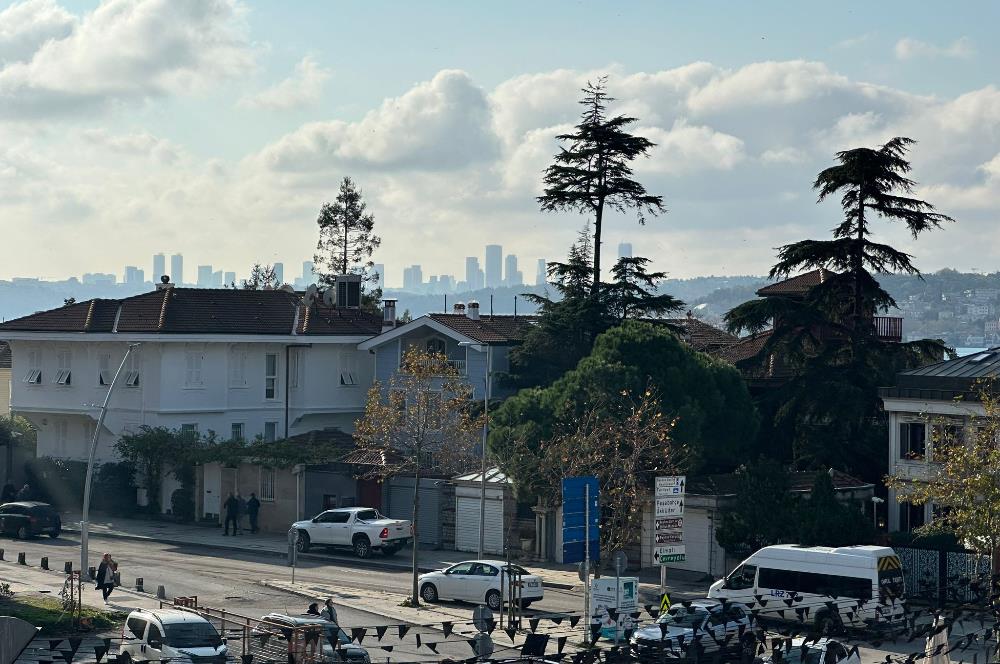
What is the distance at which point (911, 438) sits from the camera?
150ft

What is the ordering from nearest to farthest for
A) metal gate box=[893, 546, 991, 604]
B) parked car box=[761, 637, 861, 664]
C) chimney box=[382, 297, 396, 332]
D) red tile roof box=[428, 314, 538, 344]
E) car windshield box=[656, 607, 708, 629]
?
parked car box=[761, 637, 861, 664] < car windshield box=[656, 607, 708, 629] < metal gate box=[893, 546, 991, 604] < red tile roof box=[428, 314, 538, 344] < chimney box=[382, 297, 396, 332]

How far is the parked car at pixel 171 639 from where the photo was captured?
29.7 meters

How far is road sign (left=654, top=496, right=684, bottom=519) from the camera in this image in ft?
115

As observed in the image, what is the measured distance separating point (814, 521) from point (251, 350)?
31.7m

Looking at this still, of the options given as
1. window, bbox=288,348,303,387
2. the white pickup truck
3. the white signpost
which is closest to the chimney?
window, bbox=288,348,303,387

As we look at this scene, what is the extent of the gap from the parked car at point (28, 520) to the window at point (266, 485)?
754 centimetres

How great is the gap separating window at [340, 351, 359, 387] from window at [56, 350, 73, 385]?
12.1 metres

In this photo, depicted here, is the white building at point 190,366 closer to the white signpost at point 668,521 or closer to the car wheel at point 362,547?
the car wheel at point 362,547

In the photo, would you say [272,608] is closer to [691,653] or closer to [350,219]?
[691,653]

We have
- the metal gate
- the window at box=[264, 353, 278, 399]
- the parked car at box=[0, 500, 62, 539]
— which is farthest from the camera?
the window at box=[264, 353, 278, 399]

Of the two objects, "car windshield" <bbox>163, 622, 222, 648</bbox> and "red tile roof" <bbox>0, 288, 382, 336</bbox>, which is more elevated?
"red tile roof" <bbox>0, 288, 382, 336</bbox>

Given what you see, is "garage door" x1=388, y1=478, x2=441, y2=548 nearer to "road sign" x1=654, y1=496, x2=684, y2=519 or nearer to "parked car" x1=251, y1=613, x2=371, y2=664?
"road sign" x1=654, y1=496, x2=684, y2=519

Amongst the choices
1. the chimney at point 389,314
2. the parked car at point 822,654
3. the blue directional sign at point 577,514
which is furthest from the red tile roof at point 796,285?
the parked car at point 822,654

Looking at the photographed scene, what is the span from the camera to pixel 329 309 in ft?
226
